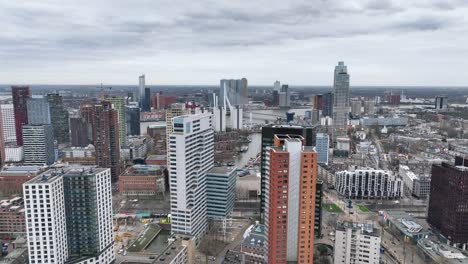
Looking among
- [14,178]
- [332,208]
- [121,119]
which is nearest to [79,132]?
[121,119]

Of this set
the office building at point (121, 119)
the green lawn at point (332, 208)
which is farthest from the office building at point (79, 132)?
the green lawn at point (332, 208)

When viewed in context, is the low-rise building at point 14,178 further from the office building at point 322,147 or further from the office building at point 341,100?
the office building at point 341,100

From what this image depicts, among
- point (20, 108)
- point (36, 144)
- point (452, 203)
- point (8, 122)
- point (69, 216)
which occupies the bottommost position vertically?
point (452, 203)

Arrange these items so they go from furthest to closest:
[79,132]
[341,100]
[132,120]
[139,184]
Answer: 1. [341,100]
2. [132,120]
3. [79,132]
4. [139,184]

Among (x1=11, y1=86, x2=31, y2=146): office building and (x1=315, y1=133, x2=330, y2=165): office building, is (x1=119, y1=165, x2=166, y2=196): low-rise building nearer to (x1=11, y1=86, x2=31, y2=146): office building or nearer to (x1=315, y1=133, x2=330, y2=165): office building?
(x1=315, y1=133, x2=330, y2=165): office building

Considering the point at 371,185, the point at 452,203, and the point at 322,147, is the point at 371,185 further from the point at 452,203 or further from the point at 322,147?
the point at 322,147

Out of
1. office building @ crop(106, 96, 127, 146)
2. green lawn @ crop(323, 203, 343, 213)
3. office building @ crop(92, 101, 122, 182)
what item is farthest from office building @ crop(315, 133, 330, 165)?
office building @ crop(106, 96, 127, 146)

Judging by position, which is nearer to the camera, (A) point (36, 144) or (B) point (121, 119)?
(A) point (36, 144)

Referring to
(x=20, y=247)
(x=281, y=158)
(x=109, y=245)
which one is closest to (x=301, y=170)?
(x=281, y=158)

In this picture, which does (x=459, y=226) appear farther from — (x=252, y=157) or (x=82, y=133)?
(x=82, y=133)
